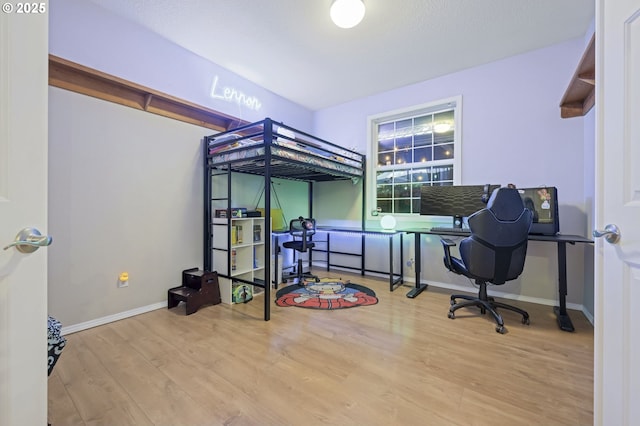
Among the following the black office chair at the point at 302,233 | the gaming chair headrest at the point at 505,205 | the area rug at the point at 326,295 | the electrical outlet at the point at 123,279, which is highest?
the gaming chair headrest at the point at 505,205

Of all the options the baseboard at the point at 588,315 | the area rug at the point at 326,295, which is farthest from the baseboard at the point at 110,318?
the baseboard at the point at 588,315

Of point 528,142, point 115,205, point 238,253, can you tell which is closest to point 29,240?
point 115,205

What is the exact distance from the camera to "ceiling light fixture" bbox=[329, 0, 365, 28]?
200cm

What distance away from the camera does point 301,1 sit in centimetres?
211

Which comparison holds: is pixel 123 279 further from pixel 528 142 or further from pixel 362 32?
pixel 528 142

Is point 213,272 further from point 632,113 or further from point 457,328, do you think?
point 632,113

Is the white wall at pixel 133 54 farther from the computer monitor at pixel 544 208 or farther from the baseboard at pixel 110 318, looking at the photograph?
the computer monitor at pixel 544 208

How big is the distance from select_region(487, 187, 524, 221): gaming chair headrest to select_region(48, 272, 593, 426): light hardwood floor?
96 centimetres

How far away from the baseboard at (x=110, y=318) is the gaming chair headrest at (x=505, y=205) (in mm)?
3226

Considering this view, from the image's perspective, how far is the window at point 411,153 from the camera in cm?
334

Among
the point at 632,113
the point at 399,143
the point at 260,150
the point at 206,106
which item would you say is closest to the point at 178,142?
the point at 206,106

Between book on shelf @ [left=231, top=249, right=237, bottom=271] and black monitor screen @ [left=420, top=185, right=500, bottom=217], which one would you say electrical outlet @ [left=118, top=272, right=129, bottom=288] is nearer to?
book on shelf @ [left=231, top=249, right=237, bottom=271]

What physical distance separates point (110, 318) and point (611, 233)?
3.23 meters

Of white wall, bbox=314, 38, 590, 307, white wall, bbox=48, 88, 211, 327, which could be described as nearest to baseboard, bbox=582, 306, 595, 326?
white wall, bbox=314, 38, 590, 307
